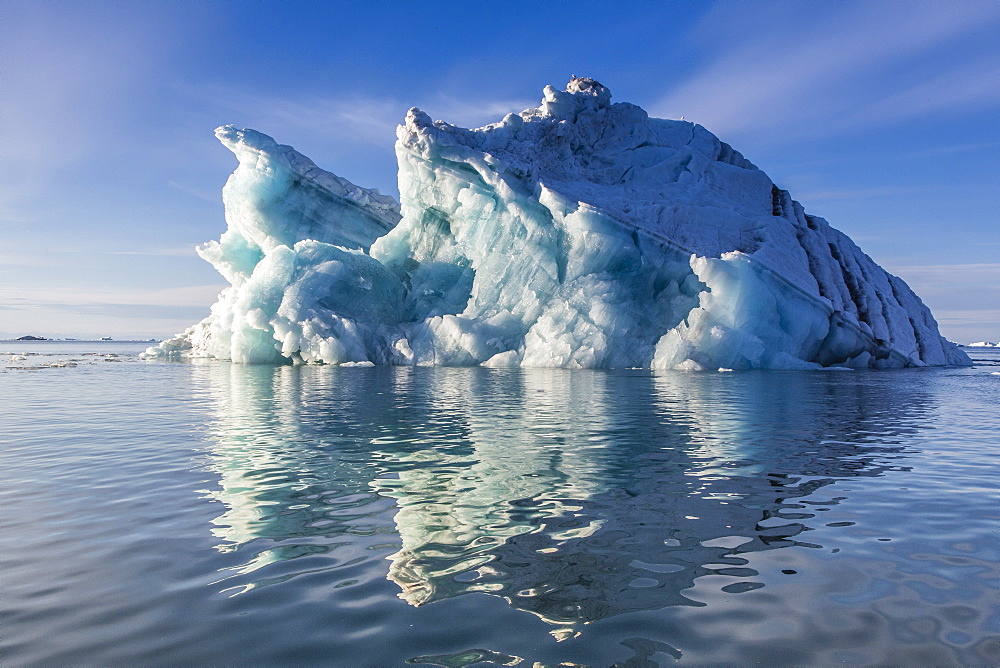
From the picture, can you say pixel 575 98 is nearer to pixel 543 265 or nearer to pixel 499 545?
pixel 543 265

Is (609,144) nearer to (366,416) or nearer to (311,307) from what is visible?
(311,307)

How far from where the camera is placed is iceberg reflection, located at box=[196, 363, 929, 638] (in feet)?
13.7

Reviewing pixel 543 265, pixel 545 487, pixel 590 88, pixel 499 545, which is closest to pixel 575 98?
pixel 590 88

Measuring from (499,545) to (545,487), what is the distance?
1.90m

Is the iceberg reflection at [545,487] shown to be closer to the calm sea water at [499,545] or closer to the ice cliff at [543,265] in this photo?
the calm sea water at [499,545]

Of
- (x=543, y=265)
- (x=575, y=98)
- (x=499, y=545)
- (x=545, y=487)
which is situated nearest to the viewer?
(x=499, y=545)

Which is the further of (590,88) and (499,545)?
(590,88)

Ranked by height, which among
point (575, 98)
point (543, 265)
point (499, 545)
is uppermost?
point (575, 98)

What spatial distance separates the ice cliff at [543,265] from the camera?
28219mm

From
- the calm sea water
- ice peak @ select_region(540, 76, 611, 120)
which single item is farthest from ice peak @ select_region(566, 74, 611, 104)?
the calm sea water

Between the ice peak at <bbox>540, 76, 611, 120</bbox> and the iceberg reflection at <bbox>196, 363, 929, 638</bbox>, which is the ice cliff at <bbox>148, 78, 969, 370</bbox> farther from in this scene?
the iceberg reflection at <bbox>196, 363, 929, 638</bbox>

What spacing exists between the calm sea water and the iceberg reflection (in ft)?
0.11

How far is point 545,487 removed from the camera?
654 centimetres

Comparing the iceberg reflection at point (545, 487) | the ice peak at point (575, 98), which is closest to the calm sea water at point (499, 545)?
the iceberg reflection at point (545, 487)
